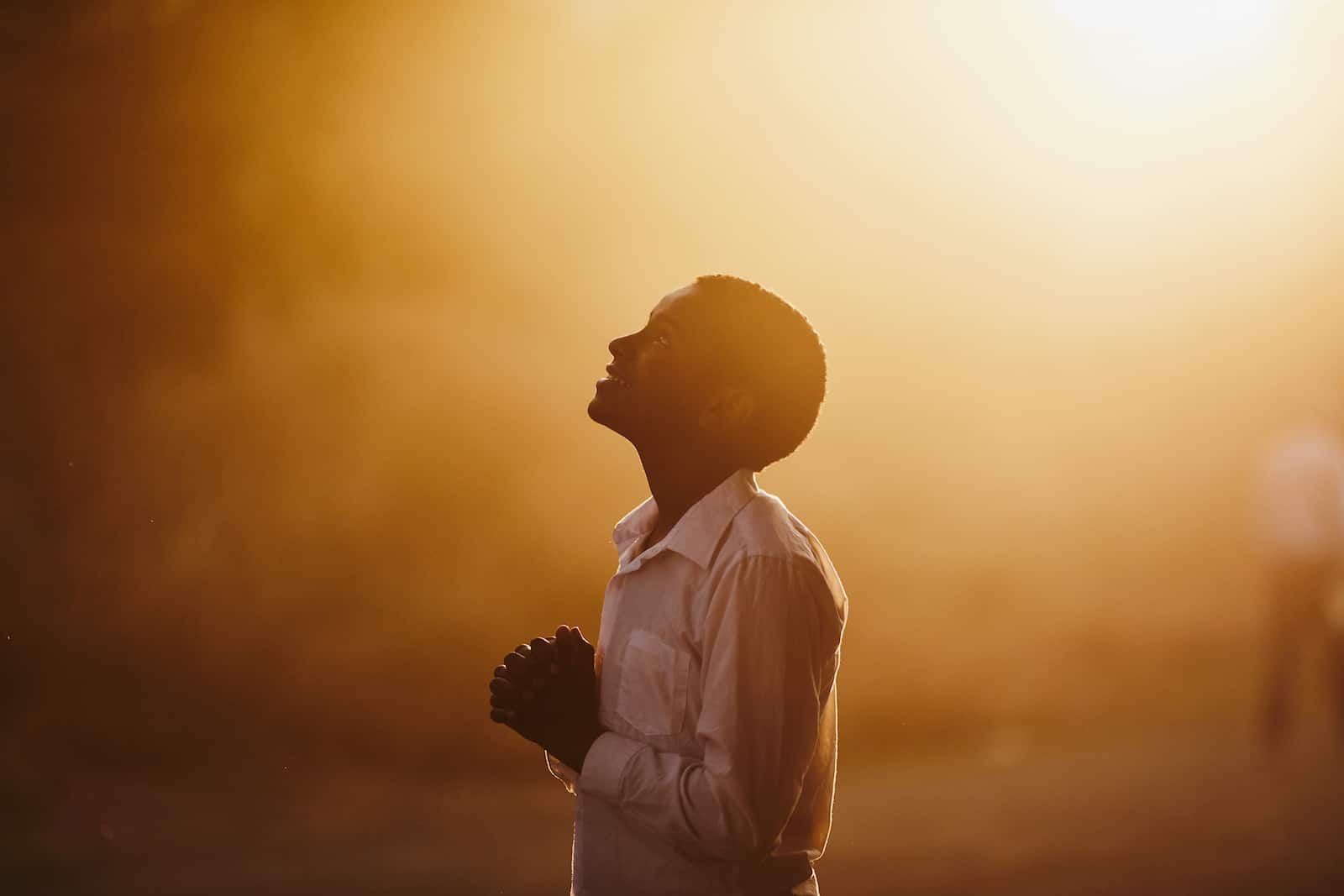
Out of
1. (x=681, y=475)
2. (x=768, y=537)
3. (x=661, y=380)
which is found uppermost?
(x=661, y=380)

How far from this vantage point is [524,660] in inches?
83.1

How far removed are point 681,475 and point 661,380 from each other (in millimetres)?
183

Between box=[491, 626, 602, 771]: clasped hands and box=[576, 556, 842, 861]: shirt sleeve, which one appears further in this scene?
box=[491, 626, 602, 771]: clasped hands

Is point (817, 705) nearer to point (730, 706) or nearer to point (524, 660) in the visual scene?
point (730, 706)

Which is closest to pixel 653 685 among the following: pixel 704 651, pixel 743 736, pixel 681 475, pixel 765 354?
pixel 704 651

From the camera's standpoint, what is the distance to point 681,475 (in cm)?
223

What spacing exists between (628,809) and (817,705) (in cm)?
36

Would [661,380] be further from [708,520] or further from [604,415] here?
[708,520]

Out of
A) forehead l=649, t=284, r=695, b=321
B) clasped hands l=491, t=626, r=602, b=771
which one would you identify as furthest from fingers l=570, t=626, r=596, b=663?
forehead l=649, t=284, r=695, b=321

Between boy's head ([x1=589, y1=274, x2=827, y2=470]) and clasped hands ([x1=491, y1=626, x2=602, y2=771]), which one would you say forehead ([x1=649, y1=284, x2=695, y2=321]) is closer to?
boy's head ([x1=589, y1=274, x2=827, y2=470])

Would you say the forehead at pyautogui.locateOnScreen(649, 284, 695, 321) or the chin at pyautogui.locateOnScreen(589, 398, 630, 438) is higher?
the forehead at pyautogui.locateOnScreen(649, 284, 695, 321)

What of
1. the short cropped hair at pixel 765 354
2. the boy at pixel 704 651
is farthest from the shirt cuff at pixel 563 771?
the short cropped hair at pixel 765 354

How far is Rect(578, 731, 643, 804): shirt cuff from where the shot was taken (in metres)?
2.00

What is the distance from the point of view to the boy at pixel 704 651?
190cm
